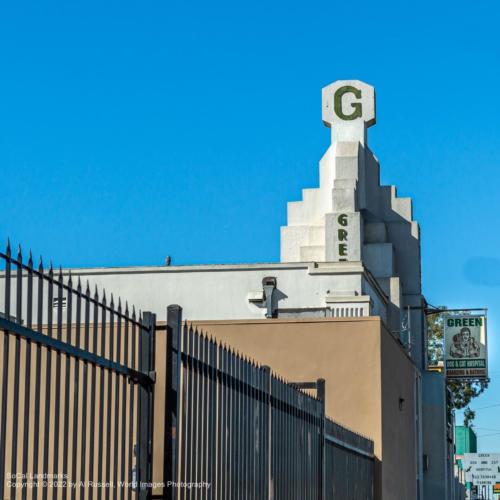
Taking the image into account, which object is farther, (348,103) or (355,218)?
(348,103)

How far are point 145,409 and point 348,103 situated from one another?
159 ft

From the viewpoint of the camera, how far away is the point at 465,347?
4825 cm

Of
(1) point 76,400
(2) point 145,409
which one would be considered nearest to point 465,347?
(2) point 145,409

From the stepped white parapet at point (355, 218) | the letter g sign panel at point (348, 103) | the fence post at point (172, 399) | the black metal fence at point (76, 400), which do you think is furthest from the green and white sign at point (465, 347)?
the black metal fence at point (76, 400)

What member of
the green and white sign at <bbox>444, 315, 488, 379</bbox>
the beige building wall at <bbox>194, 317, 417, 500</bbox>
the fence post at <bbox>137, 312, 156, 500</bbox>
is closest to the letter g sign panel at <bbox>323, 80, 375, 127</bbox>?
the green and white sign at <bbox>444, 315, 488, 379</bbox>

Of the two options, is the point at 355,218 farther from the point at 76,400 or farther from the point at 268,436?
the point at 76,400

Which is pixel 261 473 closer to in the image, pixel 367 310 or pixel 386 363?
pixel 386 363

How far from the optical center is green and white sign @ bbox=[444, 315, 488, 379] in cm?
4747

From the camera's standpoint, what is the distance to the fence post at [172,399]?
25.9 feet

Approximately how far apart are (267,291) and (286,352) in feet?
61.0

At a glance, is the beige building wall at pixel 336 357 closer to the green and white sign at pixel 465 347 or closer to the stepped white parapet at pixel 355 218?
the stepped white parapet at pixel 355 218

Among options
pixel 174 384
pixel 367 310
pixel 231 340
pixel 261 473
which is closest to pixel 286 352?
pixel 231 340

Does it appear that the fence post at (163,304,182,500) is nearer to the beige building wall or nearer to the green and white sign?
the beige building wall

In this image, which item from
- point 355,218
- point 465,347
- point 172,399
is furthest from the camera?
point 355,218
